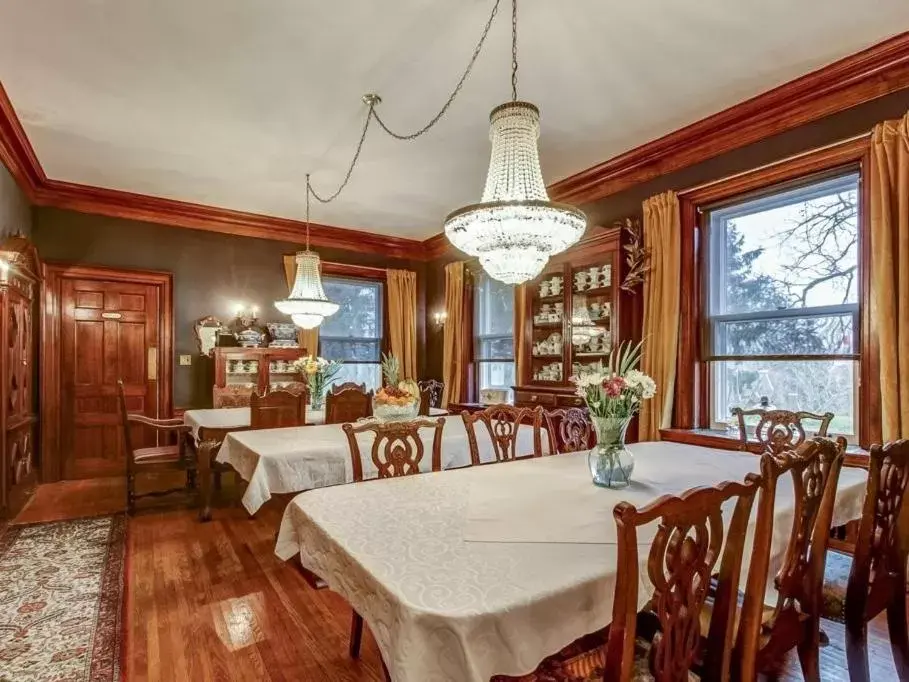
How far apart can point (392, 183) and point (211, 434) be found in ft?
8.74

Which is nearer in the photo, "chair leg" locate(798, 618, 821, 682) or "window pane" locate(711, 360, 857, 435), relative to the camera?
"chair leg" locate(798, 618, 821, 682)

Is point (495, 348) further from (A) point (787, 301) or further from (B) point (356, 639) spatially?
(B) point (356, 639)

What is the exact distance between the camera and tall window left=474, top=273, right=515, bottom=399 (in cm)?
596

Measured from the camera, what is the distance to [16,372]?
3953 mm

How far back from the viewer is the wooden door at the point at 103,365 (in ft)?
16.7

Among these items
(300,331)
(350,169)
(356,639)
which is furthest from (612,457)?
(300,331)

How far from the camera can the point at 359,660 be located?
208cm

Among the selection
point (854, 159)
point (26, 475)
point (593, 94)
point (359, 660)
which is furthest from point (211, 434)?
point (854, 159)

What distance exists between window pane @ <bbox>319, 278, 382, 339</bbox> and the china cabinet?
2.60 feet

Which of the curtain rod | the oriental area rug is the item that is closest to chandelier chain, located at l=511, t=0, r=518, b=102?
the curtain rod

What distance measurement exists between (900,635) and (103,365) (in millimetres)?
6215

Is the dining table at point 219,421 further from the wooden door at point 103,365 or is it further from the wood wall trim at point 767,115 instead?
the wood wall trim at point 767,115

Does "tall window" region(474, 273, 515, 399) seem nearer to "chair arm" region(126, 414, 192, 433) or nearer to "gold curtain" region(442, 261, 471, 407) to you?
"gold curtain" region(442, 261, 471, 407)

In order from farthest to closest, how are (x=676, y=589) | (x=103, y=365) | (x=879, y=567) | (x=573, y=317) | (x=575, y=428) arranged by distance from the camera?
(x=103, y=365), (x=573, y=317), (x=575, y=428), (x=879, y=567), (x=676, y=589)
